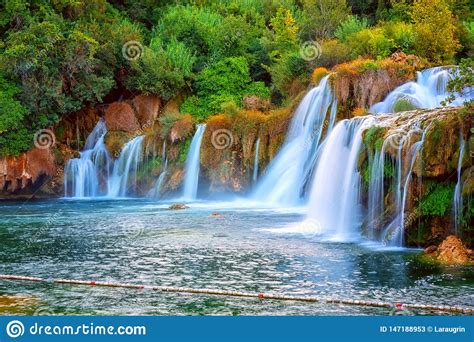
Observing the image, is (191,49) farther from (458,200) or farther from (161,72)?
(458,200)

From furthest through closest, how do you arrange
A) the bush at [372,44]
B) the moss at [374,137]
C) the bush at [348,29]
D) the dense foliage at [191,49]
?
the bush at [348,29], the dense foliage at [191,49], the bush at [372,44], the moss at [374,137]

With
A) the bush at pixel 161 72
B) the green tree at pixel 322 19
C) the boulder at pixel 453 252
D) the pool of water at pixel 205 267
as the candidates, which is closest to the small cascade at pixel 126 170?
the bush at pixel 161 72

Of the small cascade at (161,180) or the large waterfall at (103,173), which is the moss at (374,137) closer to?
the small cascade at (161,180)

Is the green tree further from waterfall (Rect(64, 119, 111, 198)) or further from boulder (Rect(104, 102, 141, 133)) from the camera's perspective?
waterfall (Rect(64, 119, 111, 198))

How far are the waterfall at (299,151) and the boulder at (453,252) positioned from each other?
1135cm

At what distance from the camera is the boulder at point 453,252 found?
50.3ft

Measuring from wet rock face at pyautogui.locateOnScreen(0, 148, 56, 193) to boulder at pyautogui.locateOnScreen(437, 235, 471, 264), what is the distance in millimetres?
24017

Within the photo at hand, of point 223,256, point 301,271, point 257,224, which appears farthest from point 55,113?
point 301,271

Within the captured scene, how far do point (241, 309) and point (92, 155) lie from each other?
85.8ft

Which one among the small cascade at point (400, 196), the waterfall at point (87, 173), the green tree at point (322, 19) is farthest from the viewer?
the green tree at point (322, 19)

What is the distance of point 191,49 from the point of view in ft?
139

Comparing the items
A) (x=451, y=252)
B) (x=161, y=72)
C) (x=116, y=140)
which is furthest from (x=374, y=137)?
(x=161, y=72)

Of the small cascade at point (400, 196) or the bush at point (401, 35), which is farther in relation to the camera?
the bush at point (401, 35)

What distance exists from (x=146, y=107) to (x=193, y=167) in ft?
23.8
